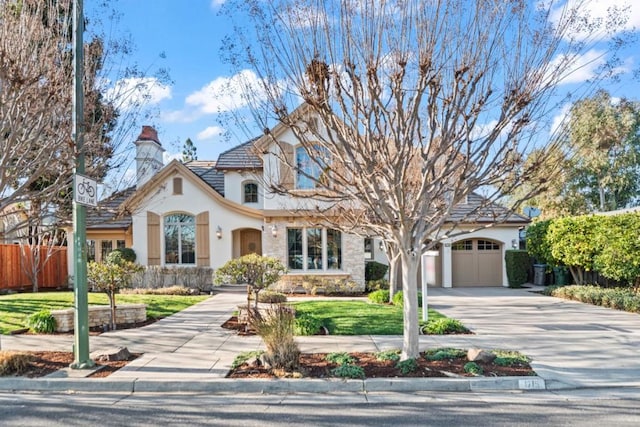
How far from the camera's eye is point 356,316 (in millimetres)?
11453

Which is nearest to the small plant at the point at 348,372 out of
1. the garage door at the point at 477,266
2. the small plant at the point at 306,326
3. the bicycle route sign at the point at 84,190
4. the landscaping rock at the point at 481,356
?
the landscaping rock at the point at 481,356

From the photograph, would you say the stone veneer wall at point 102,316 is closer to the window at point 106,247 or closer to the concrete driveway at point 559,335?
the concrete driveway at point 559,335

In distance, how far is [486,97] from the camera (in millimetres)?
6719

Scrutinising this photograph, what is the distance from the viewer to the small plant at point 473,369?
6662mm

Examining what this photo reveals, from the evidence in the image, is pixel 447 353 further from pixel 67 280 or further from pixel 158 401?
pixel 67 280

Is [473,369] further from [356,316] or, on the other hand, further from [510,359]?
[356,316]

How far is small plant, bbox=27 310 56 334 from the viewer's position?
1000 centimetres

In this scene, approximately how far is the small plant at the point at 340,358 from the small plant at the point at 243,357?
108cm

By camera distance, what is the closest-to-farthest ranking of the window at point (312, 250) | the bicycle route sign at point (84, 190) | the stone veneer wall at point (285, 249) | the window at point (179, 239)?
the bicycle route sign at point (84, 190) < the stone veneer wall at point (285, 249) < the window at point (312, 250) < the window at point (179, 239)

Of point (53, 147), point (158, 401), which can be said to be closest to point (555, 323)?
point (158, 401)

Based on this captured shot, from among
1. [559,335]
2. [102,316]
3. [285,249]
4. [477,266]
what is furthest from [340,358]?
[477,266]

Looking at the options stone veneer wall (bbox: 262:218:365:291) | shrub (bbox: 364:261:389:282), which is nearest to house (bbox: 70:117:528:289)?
stone veneer wall (bbox: 262:218:365:291)

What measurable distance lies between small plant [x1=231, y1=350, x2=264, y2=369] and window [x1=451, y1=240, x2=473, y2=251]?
47.7ft

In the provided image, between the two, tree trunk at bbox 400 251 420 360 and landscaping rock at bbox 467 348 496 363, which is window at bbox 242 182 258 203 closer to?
tree trunk at bbox 400 251 420 360
